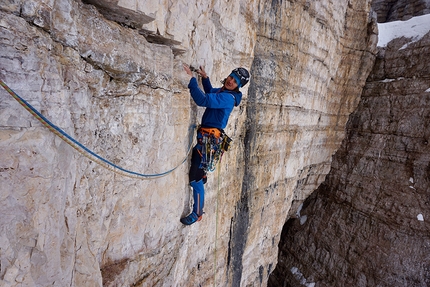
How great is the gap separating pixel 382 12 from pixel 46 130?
27922 millimetres

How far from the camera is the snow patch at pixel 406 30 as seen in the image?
38.2 ft

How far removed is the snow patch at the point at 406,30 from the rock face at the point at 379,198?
342 mm

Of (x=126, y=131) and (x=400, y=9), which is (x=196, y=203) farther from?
(x=400, y=9)

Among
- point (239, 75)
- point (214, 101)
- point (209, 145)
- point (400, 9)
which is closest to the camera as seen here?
point (214, 101)

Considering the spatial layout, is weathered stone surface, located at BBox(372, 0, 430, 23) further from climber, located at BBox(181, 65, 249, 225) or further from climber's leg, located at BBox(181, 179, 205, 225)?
climber's leg, located at BBox(181, 179, 205, 225)

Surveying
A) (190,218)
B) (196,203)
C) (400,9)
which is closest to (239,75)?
(196,203)

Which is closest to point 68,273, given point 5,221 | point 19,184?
point 5,221

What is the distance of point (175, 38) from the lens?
10.6ft

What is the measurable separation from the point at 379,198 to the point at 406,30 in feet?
26.8

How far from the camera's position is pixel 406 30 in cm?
1217

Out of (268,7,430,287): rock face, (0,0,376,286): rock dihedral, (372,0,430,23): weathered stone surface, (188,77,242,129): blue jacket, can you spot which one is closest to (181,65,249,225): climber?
(188,77,242,129): blue jacket

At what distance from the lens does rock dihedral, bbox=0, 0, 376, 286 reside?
177cm

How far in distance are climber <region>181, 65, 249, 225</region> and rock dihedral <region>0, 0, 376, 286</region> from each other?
0.20 m

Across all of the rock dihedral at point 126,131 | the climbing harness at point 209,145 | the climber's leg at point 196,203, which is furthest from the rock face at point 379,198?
the climbing harness at point 209,145
